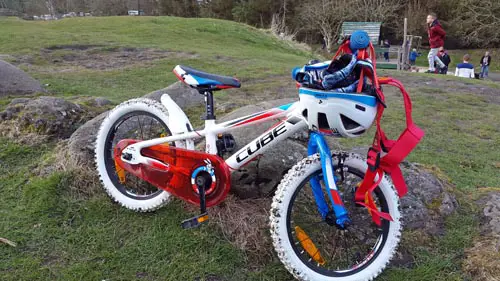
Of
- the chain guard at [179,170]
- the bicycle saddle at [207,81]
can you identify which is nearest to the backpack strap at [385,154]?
the chain guard at [179,170]

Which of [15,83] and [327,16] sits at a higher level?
[327,16]

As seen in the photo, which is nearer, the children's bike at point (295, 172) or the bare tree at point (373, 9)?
the children's bike at point (295, 172)

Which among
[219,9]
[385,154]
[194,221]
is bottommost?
[194,221]

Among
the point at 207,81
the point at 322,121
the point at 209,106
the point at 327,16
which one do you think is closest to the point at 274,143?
the point at 322,121

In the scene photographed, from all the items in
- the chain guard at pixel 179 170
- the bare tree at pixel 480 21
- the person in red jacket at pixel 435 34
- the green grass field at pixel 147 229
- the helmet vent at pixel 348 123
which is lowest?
the green grass field at pixel 147 229

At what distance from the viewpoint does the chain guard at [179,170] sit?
2.93 m

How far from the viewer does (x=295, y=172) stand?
252 cm

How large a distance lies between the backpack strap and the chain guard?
38.1 inches

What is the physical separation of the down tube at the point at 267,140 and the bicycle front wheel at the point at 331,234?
28cm

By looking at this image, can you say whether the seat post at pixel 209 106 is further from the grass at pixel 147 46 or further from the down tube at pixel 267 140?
the grass at pixel 147 46

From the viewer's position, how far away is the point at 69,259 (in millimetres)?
2756

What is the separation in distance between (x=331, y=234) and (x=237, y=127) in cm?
103

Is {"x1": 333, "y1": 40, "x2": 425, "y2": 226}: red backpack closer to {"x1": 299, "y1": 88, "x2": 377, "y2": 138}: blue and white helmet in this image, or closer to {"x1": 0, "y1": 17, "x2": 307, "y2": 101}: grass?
{"x1": 299, "y1": 88, "x2": 377, "y2": 138}: blue and white helmet

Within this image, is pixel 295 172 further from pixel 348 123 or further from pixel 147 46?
pixel 147 46
